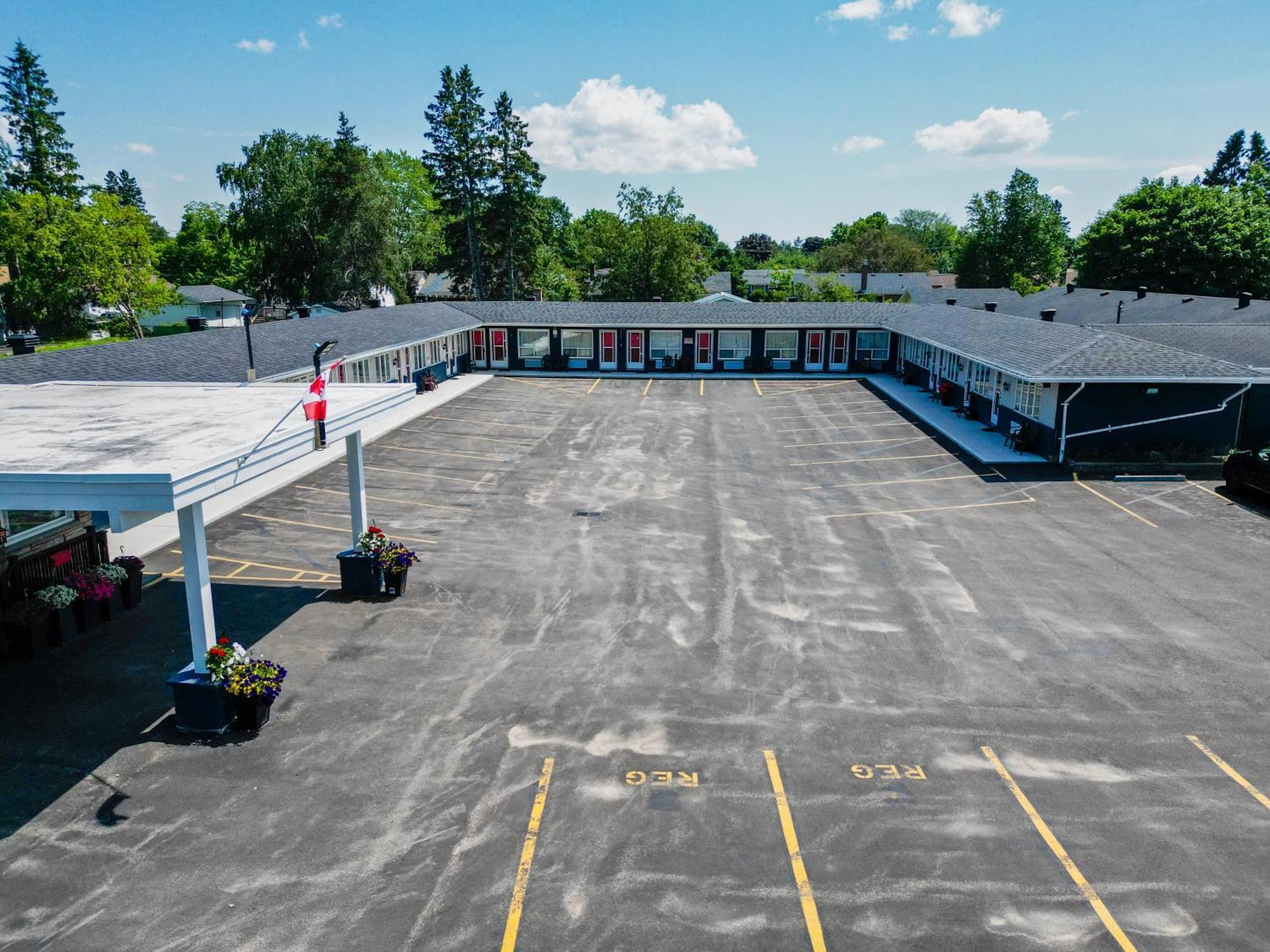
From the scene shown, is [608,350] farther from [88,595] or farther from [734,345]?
[88,595]

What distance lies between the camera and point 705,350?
48406 mm

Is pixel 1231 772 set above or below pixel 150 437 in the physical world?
below

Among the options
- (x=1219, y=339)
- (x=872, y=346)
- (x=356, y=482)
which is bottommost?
(x=356, y=482)

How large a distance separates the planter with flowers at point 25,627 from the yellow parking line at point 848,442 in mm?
21902

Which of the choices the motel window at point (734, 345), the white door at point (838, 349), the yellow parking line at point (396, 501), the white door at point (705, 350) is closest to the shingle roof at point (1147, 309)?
the white door at point (838, 349)

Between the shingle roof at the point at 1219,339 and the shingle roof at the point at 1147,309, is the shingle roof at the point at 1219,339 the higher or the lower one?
the lower one

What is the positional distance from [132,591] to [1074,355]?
27.1 metres

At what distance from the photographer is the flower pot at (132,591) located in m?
15.1

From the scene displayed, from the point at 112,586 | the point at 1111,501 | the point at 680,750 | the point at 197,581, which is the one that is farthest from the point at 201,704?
the point at 1111,501

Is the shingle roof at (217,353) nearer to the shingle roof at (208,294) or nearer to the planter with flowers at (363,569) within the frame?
the planter with flowers at (363,569)

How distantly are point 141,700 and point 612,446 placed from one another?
61.2 feet

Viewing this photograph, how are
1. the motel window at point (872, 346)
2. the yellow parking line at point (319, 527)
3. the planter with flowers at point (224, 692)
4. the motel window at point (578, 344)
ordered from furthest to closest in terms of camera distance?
the motel window at point (578, 344) → the motel window at point (872, 346) → the yellow parking line at point (319, 527) → the planter with flowers at point (224, 692)

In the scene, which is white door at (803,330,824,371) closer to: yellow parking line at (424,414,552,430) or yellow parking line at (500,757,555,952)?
yellow parking line at (424,414,552,430)

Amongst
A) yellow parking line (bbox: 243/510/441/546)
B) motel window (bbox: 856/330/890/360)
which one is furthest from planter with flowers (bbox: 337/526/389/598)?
motel window (bbox: 856/330/890/360)
